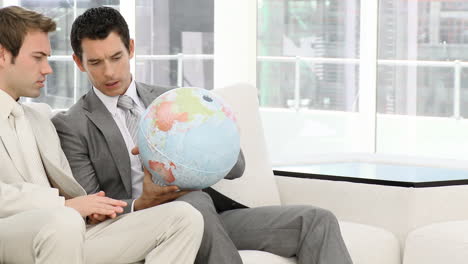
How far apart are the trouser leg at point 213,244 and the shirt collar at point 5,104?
597mm

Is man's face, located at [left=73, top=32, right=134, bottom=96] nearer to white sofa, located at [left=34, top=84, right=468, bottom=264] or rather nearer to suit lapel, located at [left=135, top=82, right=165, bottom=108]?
suit lapel, located at [left=135, top=82, right=165, bottom=108]

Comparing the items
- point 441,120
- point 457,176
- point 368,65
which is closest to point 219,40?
point 368,65

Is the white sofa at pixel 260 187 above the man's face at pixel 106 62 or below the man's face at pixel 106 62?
below

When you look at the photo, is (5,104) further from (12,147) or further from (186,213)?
(186,213)

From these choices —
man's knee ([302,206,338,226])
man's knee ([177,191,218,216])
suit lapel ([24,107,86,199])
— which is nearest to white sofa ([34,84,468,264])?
man's knee ([302,206,338,226])

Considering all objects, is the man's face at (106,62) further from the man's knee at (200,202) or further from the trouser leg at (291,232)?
the trouser leg at (291,232)

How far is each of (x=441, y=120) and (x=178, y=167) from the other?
15.1 ft

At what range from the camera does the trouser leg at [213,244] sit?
2.56m

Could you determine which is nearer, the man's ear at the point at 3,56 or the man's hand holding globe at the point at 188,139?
the man's hand holding globe at the point at 188,139

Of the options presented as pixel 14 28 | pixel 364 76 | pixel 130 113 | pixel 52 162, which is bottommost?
pixel 52 162

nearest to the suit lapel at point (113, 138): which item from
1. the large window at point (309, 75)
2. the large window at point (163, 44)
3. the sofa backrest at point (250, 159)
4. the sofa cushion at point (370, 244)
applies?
the sofa backrest at point (250, 159)

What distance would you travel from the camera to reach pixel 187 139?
7.85ft

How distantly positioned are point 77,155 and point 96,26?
42 centimetres

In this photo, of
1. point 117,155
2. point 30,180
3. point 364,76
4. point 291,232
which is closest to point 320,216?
point 291,232
